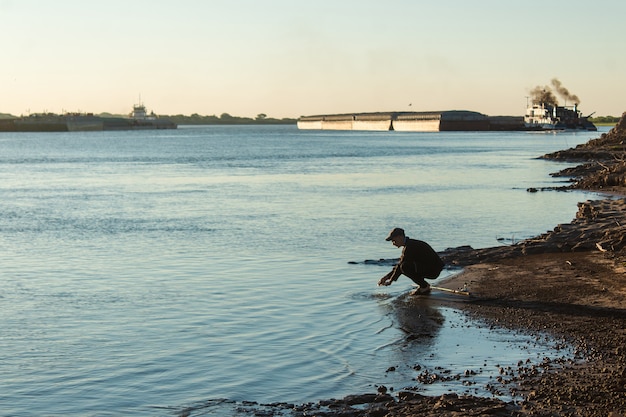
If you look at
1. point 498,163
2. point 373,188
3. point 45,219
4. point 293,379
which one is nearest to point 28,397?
point 293,379

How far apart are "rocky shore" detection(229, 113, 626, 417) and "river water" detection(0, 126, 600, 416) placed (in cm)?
66

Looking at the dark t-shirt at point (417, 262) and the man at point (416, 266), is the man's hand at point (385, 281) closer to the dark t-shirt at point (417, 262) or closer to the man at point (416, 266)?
the man at point (416, 266)

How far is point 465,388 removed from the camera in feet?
37.1

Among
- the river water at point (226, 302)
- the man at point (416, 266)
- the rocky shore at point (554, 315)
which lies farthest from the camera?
the man at point (416, 266)

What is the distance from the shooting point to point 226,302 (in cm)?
1797

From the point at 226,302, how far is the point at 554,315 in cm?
613

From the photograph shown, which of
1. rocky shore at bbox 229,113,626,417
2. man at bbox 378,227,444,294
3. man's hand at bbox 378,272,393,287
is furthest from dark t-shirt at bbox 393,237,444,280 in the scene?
rocky shore at bbox 229,113,626,417

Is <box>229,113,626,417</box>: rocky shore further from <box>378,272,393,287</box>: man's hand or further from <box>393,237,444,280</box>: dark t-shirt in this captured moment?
<box>378,272,393,287</box>: man's hand

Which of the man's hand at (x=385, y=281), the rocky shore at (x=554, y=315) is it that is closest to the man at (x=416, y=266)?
the man's hand at (x=385, y=281)

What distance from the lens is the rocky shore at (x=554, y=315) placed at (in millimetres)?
10406

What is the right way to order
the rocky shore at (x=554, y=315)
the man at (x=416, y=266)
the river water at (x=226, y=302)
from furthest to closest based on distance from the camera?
the man at (x=416, y=266), the river water at (x=226, y=302), the rocky shore at (x=554, y=315)

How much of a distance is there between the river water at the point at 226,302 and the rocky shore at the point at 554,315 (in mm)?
664

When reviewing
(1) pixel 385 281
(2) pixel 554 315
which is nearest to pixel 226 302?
(1) pixel 385 281

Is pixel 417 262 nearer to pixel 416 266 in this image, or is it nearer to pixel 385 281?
pixel 416 266
